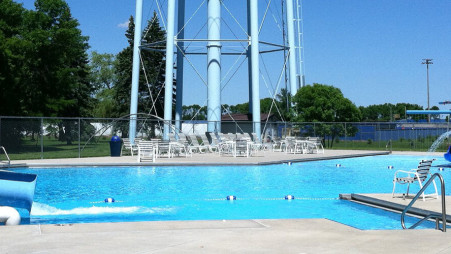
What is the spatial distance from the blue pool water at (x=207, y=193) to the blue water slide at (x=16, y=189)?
63 centimetres

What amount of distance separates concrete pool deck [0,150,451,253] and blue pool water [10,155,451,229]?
2.54 m

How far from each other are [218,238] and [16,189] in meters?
4.45

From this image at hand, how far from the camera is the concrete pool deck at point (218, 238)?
607 cm

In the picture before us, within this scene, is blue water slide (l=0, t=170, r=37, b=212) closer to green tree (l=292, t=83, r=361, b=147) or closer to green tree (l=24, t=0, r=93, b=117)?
green tree (l=24, t=0, r=93, b=117)

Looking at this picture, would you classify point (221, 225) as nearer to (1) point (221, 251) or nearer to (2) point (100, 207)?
(1) point (221, 251)

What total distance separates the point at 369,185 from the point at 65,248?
1172cm

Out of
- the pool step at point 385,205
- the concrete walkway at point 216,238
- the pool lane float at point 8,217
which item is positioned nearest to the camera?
the concrete walkway at point 216,238

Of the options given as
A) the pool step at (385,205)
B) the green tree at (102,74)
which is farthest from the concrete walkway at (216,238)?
the green tree at (102,74)

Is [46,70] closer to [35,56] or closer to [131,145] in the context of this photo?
[35,56]

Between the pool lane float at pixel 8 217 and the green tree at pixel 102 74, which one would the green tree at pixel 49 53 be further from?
the green tree at pixel 102 74

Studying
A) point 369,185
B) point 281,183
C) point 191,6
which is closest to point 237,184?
point 281,183

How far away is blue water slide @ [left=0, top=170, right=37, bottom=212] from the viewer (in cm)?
938

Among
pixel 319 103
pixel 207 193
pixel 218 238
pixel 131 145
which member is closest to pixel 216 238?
pixel 218 238

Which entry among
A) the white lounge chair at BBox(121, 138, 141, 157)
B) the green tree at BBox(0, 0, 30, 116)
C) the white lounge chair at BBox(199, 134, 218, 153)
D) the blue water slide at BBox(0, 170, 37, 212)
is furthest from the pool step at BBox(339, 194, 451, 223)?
the green tree at BBox(0, 0, 30, 116)
